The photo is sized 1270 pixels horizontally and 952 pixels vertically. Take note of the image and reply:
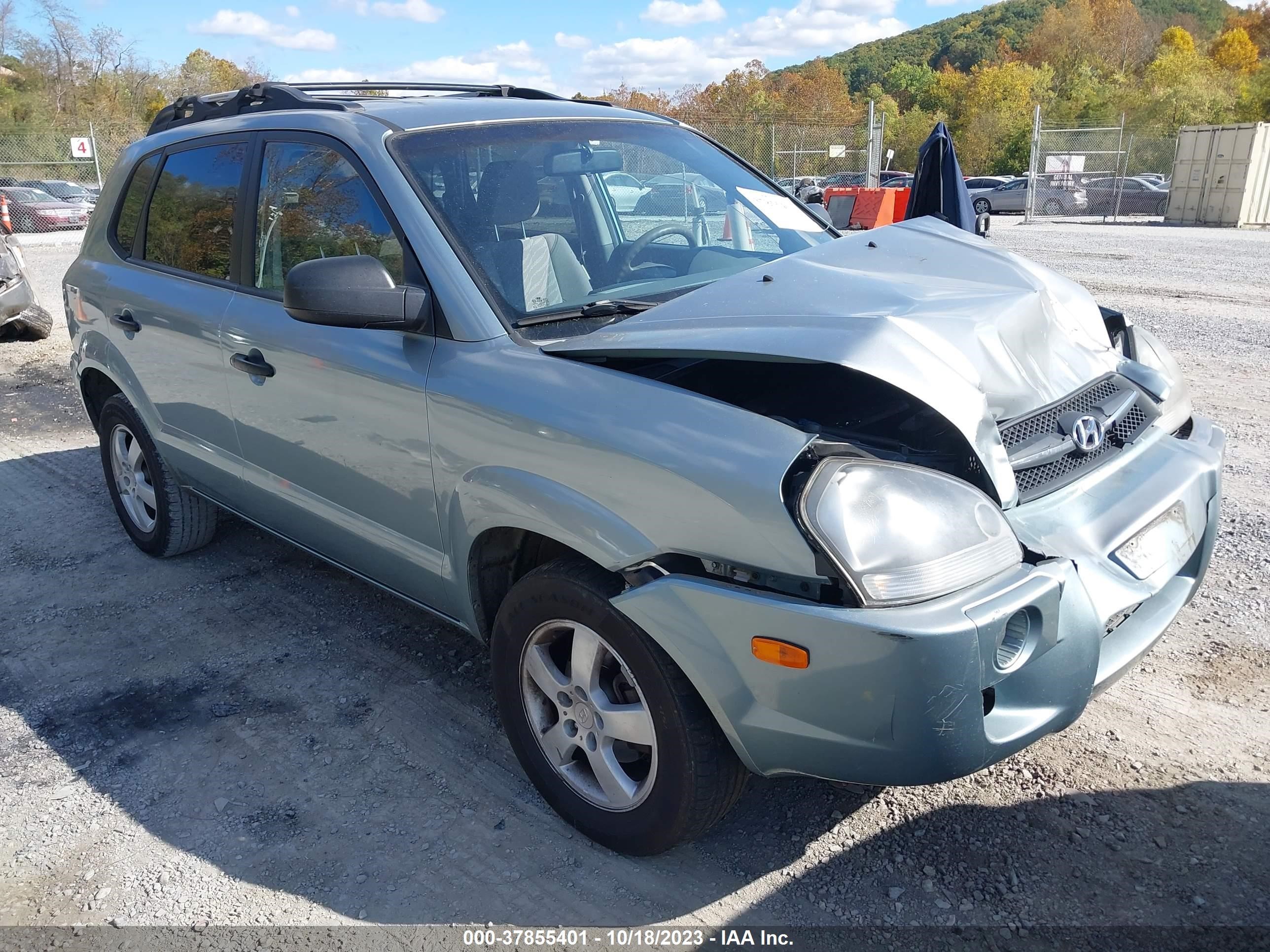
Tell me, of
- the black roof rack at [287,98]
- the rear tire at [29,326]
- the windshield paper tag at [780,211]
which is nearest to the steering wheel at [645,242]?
the windshield paper tag at [780,211]

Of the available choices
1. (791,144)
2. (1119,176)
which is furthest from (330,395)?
(1119,176)

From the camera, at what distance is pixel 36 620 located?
13.5ft

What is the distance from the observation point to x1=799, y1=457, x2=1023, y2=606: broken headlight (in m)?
1.99

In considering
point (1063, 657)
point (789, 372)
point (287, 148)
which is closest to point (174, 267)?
point (287, 148)

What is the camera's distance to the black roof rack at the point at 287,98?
3654mm

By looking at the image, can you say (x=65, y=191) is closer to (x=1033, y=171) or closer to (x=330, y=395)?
(x=1033, y=171)

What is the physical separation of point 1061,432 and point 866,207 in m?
15.0

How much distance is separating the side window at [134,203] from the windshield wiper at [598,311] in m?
2.53

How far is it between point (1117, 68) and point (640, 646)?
80618mm

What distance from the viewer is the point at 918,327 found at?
2361mm

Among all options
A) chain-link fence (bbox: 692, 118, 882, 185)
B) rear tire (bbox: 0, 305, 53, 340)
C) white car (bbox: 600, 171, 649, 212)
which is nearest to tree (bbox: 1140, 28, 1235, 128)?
chain-link fence (bbox: 692, 118, 882, 185)

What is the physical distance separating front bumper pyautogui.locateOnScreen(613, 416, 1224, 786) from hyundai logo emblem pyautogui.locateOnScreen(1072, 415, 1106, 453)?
162mm

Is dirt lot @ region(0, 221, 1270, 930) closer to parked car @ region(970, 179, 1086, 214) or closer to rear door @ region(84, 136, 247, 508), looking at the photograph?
rear door @ region(84, 136, 247, 508)

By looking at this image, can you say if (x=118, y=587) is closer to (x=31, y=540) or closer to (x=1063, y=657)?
(x=31, y=540)
